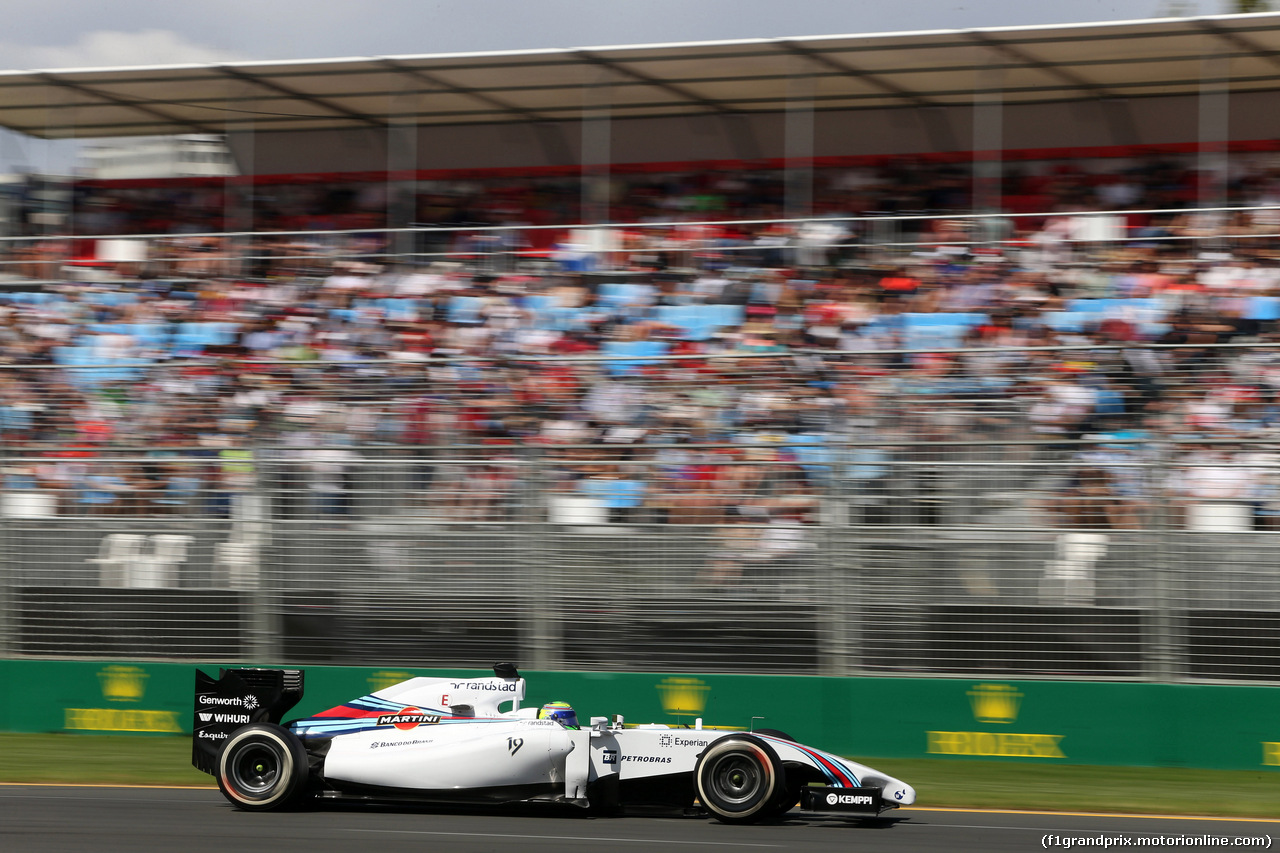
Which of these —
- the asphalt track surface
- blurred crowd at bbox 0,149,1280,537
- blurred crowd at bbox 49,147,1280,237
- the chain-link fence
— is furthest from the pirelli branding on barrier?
blurred crowd at bbox 49,147,1280,237

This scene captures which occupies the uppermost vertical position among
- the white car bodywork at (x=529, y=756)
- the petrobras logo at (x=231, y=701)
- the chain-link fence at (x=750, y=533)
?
the chain-link fence at (x=750, y=533)

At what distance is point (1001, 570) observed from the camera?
10.1 meters

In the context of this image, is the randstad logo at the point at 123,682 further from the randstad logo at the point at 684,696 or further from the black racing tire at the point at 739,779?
the black racing tire at the point at 739,779

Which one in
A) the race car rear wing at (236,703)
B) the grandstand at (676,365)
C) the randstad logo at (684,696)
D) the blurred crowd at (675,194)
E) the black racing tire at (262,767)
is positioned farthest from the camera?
the blurred crowd at (675,194)

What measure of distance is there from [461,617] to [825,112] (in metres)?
8.09

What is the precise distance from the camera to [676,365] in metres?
13.0

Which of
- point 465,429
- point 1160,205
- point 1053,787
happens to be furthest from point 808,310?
point 1053,787

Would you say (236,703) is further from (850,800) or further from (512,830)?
(850,800)

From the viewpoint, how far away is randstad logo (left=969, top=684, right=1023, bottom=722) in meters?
10.1

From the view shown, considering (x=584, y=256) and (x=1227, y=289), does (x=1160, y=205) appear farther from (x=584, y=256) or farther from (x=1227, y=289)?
(x=584, y=256)

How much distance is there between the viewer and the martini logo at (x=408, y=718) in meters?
7.82

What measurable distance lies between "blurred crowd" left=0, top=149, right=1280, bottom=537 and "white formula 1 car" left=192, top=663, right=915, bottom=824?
3039 mm

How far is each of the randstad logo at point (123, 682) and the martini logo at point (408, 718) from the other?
13.5 ft

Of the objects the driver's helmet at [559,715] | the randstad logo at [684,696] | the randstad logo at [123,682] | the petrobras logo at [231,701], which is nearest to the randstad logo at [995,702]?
the randstad logo at [684,696]
